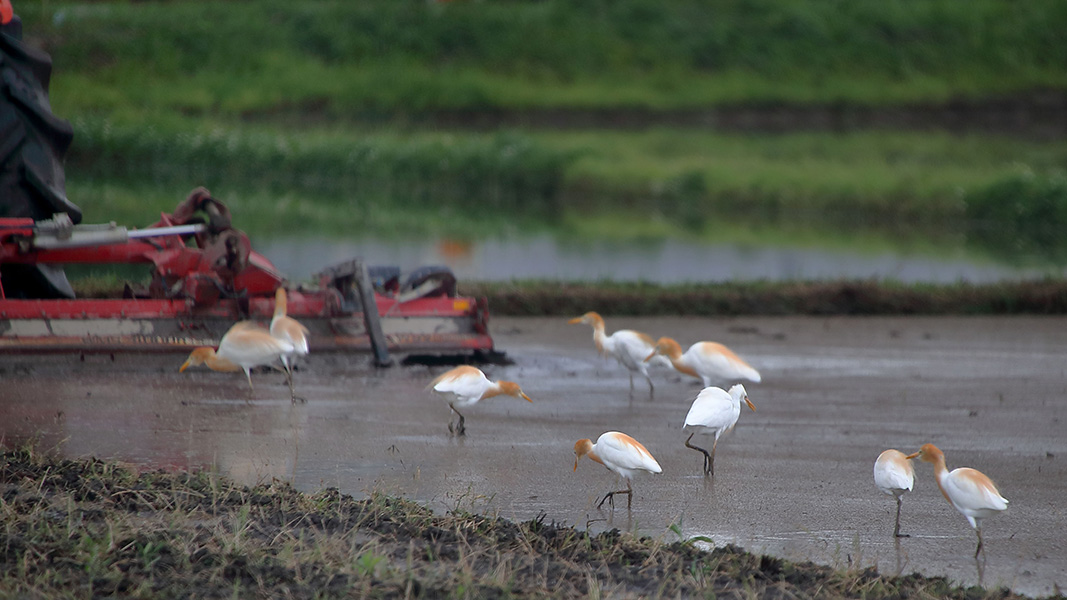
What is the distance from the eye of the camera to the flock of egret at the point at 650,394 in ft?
17.9

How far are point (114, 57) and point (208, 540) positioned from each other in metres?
42.1

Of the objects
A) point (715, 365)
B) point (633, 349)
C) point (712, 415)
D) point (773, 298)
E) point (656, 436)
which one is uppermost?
point (712, 415)

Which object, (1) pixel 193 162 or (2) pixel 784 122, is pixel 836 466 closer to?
(1) pixel 193 162

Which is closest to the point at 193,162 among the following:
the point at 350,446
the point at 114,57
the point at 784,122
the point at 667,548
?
the point at 114,57

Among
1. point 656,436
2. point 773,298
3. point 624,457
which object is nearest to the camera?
point 624,457

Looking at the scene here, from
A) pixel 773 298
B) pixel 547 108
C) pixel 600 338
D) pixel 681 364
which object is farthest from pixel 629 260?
pixel 547 108

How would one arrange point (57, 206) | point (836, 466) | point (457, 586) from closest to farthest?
point (457, 586), point (836, 466), point (57, 206)

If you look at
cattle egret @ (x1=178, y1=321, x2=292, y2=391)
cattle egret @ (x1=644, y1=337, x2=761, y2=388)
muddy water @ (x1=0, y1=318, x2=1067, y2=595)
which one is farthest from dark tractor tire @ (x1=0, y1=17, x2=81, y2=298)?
cattle egret @ (x1=644, y1=337, x2=761, y2=388)

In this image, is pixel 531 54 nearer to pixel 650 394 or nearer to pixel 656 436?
pixel 650 394

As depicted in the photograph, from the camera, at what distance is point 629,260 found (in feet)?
64.5

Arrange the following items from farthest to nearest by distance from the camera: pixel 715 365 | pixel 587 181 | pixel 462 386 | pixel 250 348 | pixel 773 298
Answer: pixel 587 181 → pixel 773 298 → pixel 715 365 → pixel 250 348 → pixel 462 386

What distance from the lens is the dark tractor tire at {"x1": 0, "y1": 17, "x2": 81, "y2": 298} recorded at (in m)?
8.82

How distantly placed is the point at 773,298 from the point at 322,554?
9016 mm

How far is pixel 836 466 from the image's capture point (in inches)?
274
